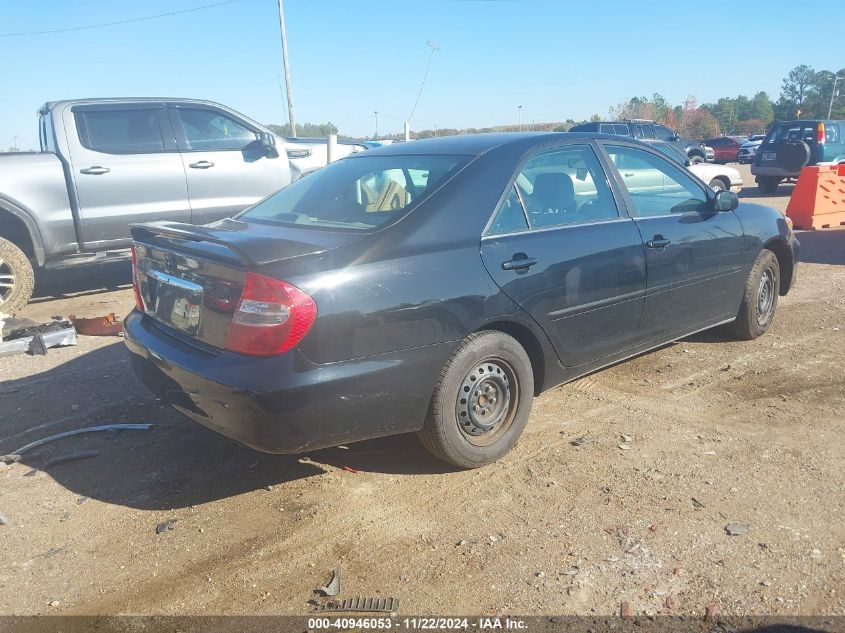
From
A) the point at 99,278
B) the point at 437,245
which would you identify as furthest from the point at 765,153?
the point at 437,245

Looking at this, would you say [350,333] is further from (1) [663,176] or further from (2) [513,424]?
(1) [663,176]

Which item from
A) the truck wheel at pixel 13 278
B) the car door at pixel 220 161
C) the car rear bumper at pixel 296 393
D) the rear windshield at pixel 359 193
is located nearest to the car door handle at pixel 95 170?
the car door at pixel 220 161

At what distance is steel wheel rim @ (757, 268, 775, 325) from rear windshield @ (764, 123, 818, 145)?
1383cm

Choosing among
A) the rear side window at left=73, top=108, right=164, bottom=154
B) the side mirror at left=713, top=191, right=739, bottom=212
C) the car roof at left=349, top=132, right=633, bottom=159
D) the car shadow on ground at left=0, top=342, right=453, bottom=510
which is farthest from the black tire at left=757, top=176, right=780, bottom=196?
the car shadow on ground at left=0, top=342, right=453, bottom=510

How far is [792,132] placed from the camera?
1761cm

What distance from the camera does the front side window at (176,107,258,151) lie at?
304 inches

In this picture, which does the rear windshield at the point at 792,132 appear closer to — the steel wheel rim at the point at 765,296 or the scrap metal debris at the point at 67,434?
the steel wheel rim at the point at 765,296

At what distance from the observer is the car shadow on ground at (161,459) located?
11.4 feet

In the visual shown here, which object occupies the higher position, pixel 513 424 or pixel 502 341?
pixel 502 341

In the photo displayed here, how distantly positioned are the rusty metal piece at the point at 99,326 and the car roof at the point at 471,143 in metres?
3.14

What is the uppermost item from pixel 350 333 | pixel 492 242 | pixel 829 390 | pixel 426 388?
pixel 492 242

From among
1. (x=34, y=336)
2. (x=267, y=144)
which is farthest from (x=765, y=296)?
(x=34, y=336)

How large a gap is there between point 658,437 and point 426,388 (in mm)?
1490

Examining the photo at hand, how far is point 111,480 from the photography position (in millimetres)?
3562
